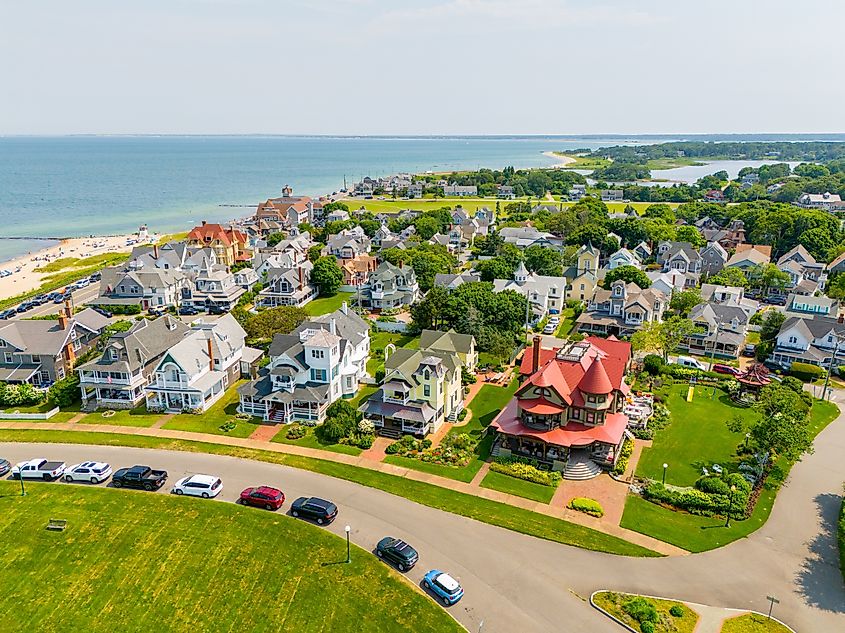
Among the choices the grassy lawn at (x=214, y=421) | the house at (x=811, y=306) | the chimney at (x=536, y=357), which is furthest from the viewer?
the house at (x=811, y=306)

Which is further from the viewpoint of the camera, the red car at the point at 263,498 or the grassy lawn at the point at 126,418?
the grassy lawn at the point at 126,418

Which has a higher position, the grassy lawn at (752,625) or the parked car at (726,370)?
the grassy lawn at (752,625)

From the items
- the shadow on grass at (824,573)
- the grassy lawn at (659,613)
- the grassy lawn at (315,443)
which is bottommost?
the grassy lawn at (315,443)

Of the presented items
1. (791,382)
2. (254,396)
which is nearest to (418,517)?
(254,396)

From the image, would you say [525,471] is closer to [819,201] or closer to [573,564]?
[573,564]

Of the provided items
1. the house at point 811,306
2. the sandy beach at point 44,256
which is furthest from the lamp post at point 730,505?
the sandy beach at point 44,256

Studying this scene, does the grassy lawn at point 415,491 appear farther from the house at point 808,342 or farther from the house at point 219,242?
the house at point 219,242

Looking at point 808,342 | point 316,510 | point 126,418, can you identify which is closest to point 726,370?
point 808,342
